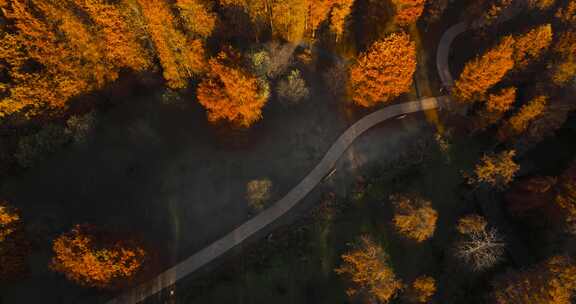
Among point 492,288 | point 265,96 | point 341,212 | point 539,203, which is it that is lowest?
point 492,288

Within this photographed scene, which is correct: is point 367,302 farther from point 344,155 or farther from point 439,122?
point 439,122

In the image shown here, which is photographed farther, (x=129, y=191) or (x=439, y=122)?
(x=439, y=122)

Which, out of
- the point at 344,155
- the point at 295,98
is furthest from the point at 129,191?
the point at 344,155

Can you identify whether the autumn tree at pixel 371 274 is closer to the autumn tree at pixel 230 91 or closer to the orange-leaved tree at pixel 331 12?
the autumn tree at pixel 230 91

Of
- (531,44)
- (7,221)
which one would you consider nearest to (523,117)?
(531,44)

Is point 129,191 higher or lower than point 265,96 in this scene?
lower

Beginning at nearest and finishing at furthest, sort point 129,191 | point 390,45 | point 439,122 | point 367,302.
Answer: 1. point 367,302
2. point 390,45
3. point 129,191
4. point 439,122
